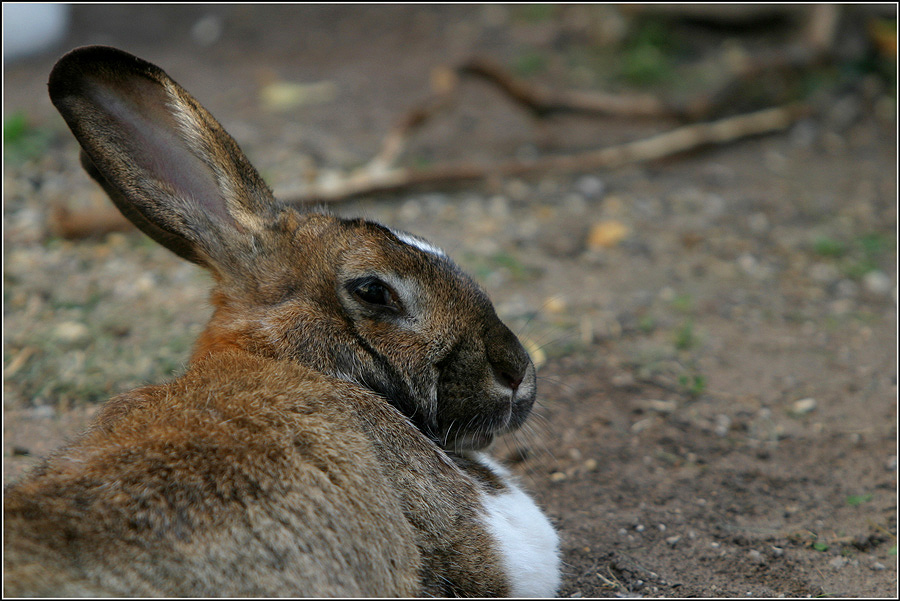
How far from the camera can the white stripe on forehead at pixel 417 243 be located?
305 centimetres

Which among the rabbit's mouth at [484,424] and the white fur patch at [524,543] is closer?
the white fur patch at [524,543]

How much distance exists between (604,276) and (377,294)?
3143mm

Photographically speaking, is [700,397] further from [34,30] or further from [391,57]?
[34,30]

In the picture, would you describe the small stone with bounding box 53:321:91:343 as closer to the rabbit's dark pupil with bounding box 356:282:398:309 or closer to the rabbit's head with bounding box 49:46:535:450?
the rabbit's head with bounding box 49:46:535:450

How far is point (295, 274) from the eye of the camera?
295cm

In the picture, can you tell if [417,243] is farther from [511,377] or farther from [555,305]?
[555,305]

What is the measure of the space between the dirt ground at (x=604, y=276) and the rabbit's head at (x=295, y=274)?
1.81 feet

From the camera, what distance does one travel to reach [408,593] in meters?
2.43

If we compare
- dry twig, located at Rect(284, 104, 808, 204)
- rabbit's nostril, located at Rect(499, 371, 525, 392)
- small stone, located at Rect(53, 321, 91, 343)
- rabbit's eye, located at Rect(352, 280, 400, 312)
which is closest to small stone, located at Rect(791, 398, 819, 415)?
rabbit's nostril, located at Rect(499, 371, 525, 392)

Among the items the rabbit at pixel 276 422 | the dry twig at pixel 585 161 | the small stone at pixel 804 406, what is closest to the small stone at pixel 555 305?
the small stone at pixel 804 406

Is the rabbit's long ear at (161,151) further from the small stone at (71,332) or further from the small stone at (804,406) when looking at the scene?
the small stone at (804,406)

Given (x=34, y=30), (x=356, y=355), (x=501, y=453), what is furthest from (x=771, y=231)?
(x=34, y=30)

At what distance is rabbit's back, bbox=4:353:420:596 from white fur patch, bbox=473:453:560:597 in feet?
1.13

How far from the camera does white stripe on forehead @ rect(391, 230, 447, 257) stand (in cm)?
305
